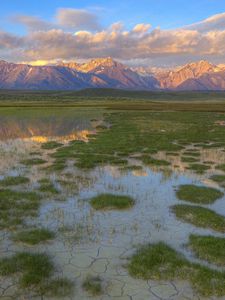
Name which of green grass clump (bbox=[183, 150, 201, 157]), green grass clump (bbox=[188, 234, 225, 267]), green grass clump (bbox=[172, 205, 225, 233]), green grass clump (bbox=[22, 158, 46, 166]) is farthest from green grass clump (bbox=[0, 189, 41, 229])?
green grass clump (bbox=[183, 150, 201, 157])

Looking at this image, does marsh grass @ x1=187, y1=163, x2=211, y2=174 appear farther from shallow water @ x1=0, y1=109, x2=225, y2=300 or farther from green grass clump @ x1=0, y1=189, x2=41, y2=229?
green grass clump @ x1=0, y1=189, x2=41, y2=229

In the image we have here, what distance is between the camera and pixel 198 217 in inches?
647

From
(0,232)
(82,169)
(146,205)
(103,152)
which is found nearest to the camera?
(0,232)

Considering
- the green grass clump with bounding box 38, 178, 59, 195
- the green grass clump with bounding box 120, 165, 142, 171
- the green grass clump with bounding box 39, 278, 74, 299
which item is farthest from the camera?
the green grass clump with bounding box 120, 165, 142, 171

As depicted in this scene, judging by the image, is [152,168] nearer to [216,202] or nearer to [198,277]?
[216,202]

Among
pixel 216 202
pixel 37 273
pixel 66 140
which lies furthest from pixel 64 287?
pixel 66 140

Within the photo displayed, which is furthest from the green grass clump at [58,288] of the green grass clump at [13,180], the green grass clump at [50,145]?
the green grass clump at [50,145]

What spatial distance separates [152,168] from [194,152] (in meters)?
9.61

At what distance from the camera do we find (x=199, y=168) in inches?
1082

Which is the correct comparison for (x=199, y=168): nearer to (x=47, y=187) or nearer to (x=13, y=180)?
(x=47, y=187)

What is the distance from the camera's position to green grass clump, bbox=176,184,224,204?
19391mm

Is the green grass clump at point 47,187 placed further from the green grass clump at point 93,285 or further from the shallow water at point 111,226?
the green grass clump at point 93,285

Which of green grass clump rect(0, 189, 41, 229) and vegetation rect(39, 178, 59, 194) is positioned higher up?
green grass clump rect(0, 189, 41, 229)

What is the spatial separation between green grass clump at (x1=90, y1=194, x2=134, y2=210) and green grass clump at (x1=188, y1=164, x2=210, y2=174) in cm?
889
